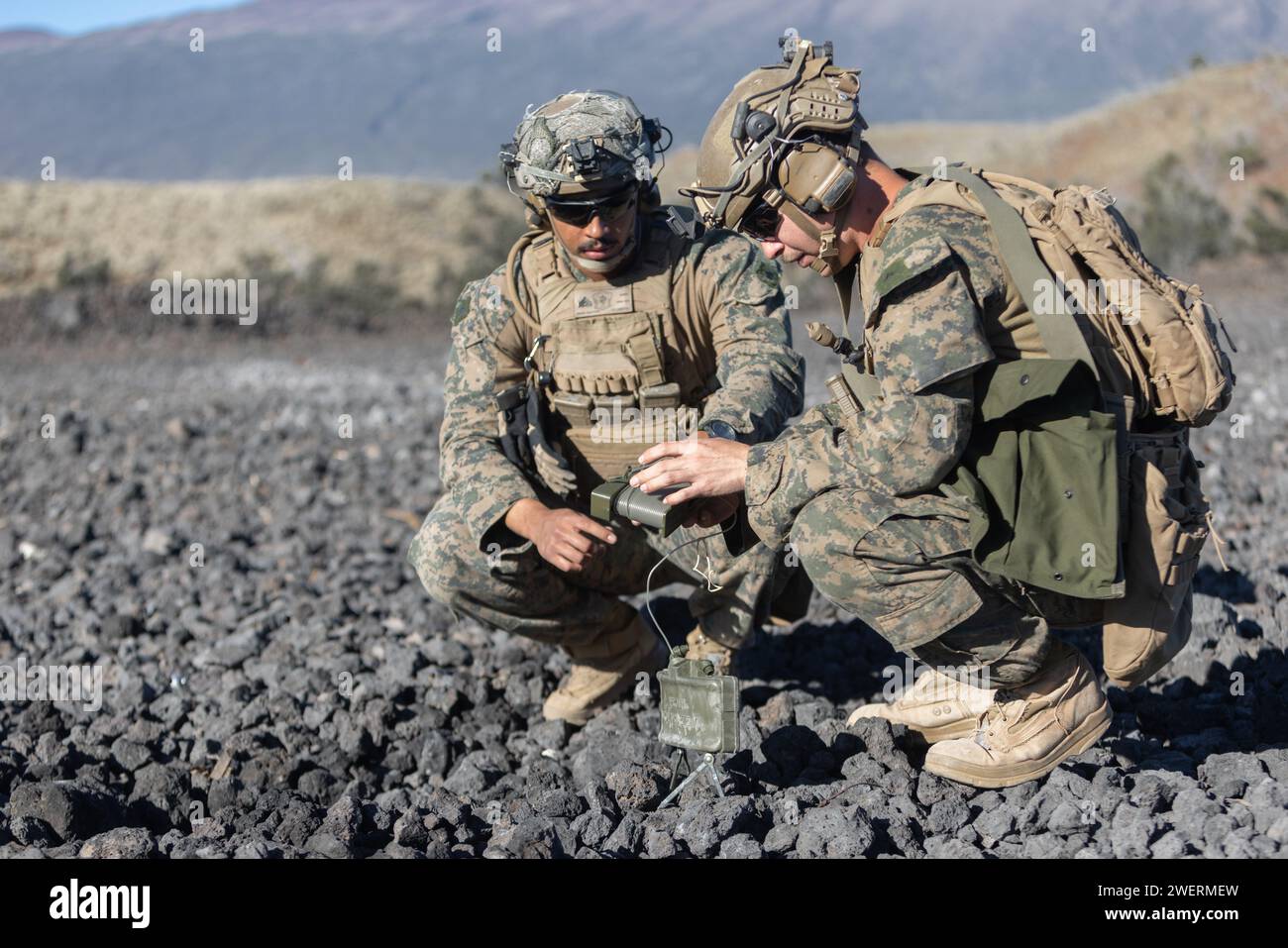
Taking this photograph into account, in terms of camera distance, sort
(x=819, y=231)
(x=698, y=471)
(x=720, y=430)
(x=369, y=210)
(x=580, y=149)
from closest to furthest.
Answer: (x=819, y=231)
(x=698, y=471)
(x=720, y=430)
(x=580, y=149)
(x=369, y=210)

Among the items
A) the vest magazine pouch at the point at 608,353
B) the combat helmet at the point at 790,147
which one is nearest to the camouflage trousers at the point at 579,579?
the vest magazine pouch at the point at 608,353

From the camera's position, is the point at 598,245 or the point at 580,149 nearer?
the point at 580,149

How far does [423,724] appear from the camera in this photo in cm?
479

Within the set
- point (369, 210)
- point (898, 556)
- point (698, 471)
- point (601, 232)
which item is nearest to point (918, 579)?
point (898, 556)

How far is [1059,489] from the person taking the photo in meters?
3.36

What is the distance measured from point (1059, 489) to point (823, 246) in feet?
2.82

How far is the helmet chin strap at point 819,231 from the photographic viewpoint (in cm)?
356

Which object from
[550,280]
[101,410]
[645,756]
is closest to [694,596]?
[645,756]

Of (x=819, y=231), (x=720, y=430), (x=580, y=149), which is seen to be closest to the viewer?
(x=819, y=231)

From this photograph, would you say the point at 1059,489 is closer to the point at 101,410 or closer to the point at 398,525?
the point at 398,525

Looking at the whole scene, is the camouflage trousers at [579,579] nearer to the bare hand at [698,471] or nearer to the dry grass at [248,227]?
the bare hand at [698,471]

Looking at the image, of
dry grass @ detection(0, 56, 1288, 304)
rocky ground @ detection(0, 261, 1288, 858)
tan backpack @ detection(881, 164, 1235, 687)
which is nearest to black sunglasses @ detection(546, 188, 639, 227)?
tan backpack @ detection(881, 164, 1235, 687)

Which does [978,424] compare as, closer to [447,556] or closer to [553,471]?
[553,471]

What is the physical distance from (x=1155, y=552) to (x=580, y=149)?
209cm
